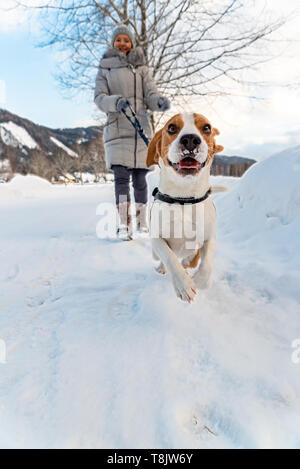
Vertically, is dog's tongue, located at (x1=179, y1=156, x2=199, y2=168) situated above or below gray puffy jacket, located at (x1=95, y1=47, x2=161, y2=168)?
below

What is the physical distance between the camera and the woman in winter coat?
113 inches

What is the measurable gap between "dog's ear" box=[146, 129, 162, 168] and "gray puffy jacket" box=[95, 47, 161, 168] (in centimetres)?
126

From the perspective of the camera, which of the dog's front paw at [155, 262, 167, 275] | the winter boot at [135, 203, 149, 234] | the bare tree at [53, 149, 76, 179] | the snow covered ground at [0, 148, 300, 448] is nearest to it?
the snow covered ground at [0, 148, 300, 448]

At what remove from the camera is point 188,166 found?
1.42 meters

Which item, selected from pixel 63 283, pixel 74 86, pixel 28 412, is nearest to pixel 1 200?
pixel 74 86

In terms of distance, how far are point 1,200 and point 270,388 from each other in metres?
8.04

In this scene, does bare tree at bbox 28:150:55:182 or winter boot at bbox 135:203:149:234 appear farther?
bare tree at bbox 28:150:55:182

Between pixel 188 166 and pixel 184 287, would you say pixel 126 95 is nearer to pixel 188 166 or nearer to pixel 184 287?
pixel 188 166

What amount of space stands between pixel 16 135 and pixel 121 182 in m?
113

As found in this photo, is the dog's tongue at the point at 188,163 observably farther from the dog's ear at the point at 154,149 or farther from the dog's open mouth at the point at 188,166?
the dog's ear at the point at 154,149

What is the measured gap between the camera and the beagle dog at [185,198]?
4.64ft

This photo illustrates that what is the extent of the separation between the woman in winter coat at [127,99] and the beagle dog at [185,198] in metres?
1.35

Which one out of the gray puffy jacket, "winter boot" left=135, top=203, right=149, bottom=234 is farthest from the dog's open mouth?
"winter boot" left=135, top=203, right=149, bottom=234

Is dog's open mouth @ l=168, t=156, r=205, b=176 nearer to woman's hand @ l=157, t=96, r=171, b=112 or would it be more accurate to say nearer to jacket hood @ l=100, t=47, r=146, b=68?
woman's hand @ l=157, t=96, r=171, b=112
